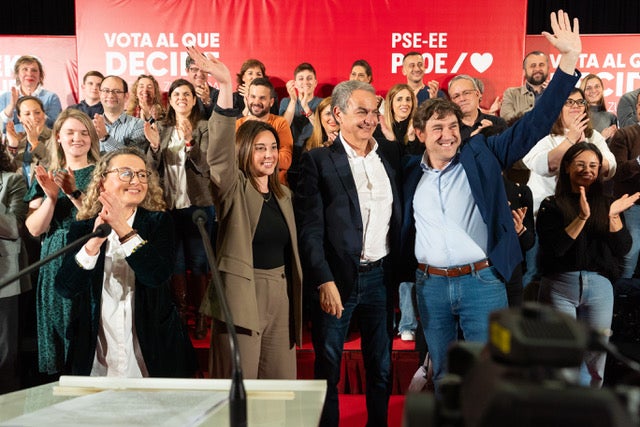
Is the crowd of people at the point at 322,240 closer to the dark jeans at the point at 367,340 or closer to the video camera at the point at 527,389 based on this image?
the dark jeans at the point at 367,340

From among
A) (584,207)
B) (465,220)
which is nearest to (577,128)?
(584,207)

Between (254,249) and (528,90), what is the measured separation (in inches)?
133

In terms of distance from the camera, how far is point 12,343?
3600 mm

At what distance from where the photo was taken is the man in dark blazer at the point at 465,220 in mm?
2777

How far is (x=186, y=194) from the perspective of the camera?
439 centimetres

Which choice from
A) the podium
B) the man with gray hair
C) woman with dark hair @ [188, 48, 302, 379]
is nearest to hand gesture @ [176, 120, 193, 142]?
woman with dark hair @ [188, 48, 302, 379]

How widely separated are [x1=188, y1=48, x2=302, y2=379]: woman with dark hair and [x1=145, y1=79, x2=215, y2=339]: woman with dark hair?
1405 mm

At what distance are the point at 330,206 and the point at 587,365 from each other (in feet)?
5.98

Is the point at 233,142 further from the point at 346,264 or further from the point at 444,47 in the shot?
the point at 444,47

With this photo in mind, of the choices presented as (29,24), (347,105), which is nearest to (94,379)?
(347,105)

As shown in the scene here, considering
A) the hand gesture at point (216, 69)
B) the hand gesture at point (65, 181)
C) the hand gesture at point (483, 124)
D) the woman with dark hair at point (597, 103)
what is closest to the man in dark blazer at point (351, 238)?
→ the hand gesture at point (216, 69)

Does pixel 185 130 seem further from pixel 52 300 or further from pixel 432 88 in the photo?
pixel 432 88

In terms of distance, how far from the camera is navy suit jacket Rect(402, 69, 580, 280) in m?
2.70

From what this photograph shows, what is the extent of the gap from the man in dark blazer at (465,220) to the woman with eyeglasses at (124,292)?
3.61ft
